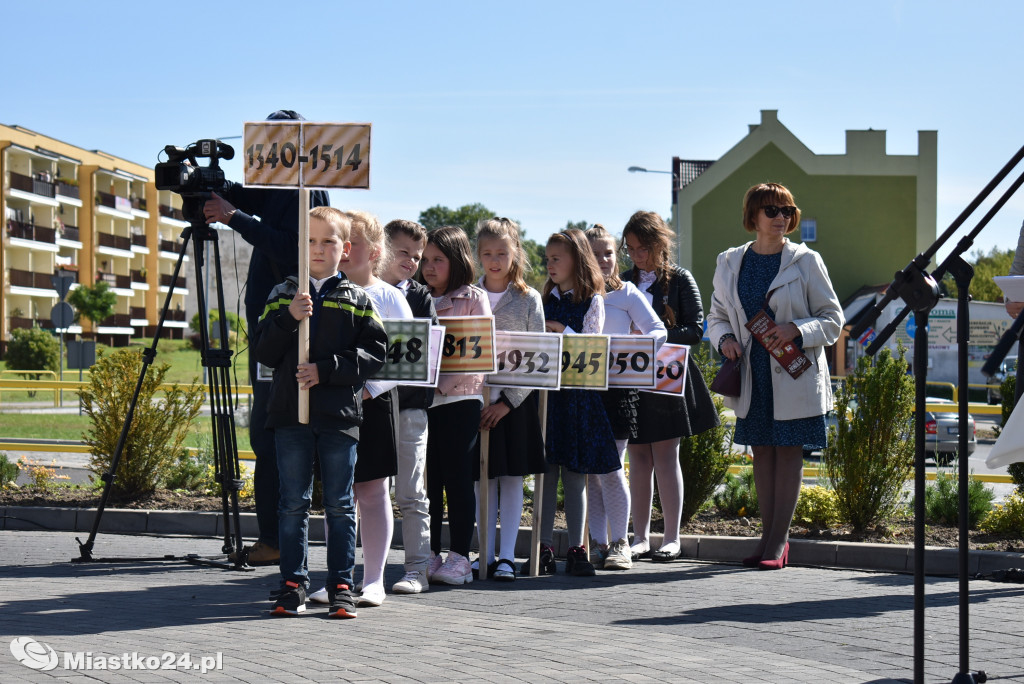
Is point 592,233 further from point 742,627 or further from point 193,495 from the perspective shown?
point 193,495

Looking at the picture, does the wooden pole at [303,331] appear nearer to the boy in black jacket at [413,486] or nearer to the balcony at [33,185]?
the boy in black jacket at [413,486]

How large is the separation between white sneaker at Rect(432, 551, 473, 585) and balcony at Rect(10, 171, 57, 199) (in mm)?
78919

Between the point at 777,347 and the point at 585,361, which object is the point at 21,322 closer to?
the point at 585,361

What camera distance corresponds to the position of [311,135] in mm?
6391

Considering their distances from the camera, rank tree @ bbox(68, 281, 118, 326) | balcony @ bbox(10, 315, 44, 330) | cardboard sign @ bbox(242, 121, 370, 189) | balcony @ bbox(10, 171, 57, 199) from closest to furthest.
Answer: cardboard sign @ bbox(242, 121, 370, 189) → tree @ bbox(68, 281, 118, 326) → balcony @ bbox(10, 315, 44, 330) → balcony @ bbox(10, 171, 57, 199)

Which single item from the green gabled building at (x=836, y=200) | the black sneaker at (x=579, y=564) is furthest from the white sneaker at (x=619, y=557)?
the green gabled building at (x=836, y=200)

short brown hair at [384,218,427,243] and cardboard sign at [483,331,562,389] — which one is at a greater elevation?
short brown hair at [384,218,427,243]

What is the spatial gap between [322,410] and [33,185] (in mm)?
82328

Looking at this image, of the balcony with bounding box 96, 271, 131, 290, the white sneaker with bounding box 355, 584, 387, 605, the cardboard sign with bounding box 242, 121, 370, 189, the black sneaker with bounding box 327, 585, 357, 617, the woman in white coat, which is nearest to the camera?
the black sneaker with bounding box 327, 585, 357, 617

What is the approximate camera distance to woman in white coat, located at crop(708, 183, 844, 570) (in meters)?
7.85

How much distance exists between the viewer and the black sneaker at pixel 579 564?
24.6 feet

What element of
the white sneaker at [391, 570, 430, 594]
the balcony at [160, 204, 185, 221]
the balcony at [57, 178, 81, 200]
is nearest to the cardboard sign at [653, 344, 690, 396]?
the white sneaker at [391, 570, 430, 594]

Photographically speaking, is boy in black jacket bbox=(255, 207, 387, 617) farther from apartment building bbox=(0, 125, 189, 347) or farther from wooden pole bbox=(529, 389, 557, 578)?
apartment building bbox=(0, 125, 189, 347)

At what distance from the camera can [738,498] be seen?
32.2 feet
